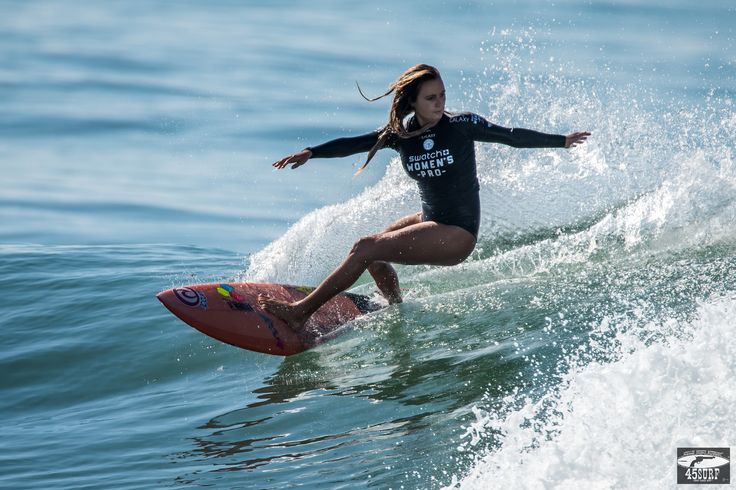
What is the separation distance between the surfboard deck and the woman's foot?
31mm

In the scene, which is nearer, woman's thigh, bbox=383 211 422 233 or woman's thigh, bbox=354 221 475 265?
woman's thigh, bbox=354 221 475 265

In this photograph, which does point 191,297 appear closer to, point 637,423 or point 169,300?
point 169,300

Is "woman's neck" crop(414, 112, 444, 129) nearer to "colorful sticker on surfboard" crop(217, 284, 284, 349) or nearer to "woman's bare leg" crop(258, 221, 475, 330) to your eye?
"woman's bare leg" crop(258, 221, 475, 330)

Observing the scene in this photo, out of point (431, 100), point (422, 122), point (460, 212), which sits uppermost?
point (431, 100)

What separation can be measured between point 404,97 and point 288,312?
5.46 feet

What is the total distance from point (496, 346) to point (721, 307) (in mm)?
2030

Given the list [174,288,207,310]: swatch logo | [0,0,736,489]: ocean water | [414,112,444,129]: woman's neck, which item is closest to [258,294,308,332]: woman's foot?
[0,0,736,489]: ocean water

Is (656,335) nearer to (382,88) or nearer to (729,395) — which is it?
(729,395)

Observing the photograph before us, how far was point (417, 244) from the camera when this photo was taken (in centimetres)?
709

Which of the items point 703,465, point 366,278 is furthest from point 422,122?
point 703,465

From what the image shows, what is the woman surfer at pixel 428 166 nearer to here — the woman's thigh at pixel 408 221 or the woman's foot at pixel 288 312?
the woman's foot at pixel 288 312

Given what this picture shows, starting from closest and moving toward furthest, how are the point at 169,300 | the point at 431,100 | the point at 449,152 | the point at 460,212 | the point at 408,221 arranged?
the point at 431,100 → the point at 449,152 → the point at 460,212 → the point at 169,300 → the point at 408,221

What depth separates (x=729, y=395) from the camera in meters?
4.00

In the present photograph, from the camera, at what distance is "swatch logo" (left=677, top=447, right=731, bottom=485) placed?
361 cm
